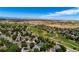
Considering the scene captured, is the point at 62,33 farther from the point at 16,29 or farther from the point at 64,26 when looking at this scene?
the point at 16,29

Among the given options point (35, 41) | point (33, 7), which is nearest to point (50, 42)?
point (35, 41)

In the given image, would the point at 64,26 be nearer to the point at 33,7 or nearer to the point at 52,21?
the point at 52,21

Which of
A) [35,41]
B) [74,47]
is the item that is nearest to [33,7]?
[35,41]

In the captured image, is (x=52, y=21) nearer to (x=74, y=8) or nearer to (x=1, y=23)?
(x=74, y=8)
